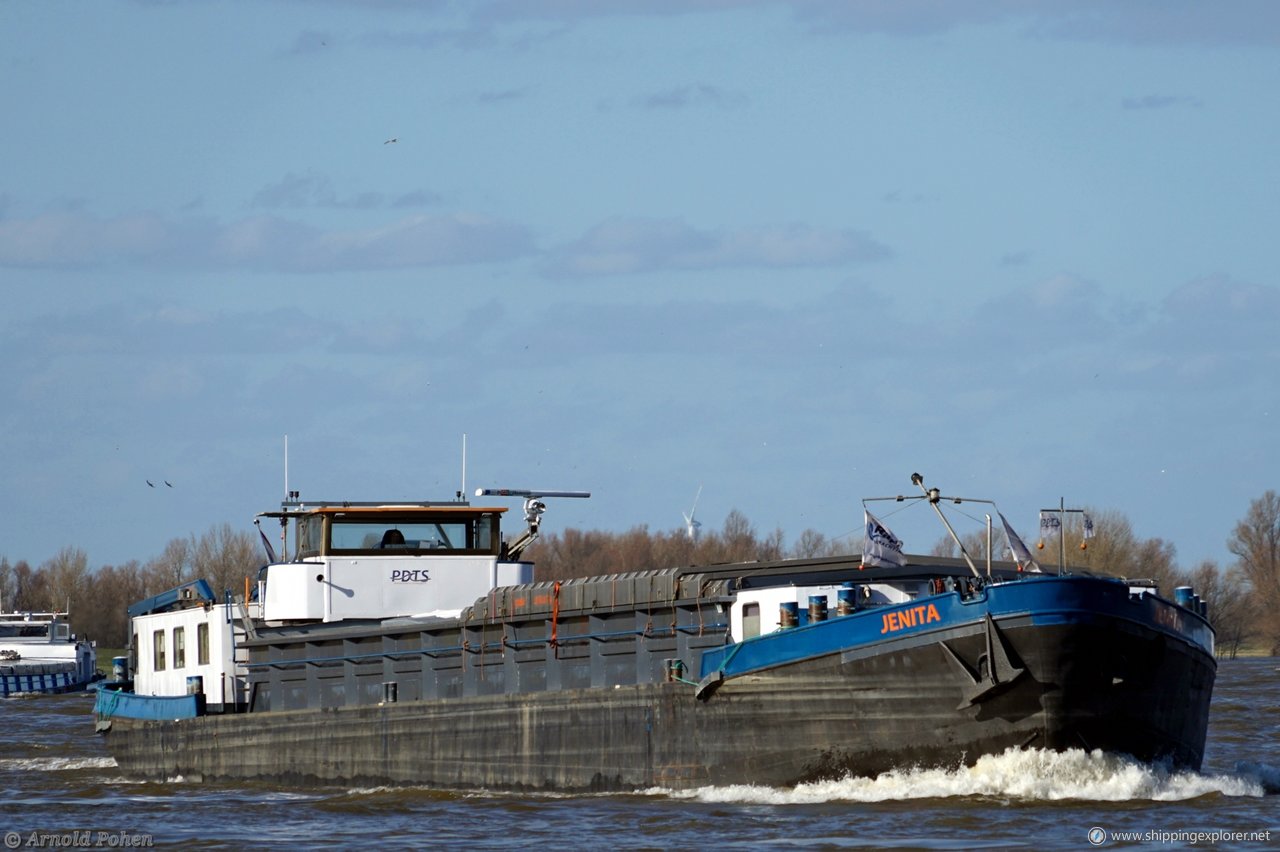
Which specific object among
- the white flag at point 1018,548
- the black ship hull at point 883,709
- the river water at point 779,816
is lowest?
the river water at point 779,816

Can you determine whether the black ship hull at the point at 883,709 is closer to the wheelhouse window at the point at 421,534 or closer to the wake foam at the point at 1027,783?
the wake foam at the point at 1027,783

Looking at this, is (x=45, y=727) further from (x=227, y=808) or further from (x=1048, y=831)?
(x=1048, y=831)

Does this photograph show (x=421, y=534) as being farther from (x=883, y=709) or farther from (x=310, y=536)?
(x=883, y=709)

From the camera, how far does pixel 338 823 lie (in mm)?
27922

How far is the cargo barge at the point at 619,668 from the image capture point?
24.9 meters

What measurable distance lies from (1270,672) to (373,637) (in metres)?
59.2

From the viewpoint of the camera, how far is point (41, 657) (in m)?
81.6

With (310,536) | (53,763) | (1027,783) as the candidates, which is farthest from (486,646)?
(53,763)

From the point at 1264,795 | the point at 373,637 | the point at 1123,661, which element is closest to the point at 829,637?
the point at 1123,661

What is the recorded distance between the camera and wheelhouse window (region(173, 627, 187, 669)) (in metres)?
38.9

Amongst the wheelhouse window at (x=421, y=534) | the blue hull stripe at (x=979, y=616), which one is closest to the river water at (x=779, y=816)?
the blue hull stripe at (x=979, y=616)

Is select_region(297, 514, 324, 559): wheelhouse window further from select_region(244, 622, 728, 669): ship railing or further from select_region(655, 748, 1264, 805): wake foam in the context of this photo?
select_region(655, 748, 1264, 805): wake foam

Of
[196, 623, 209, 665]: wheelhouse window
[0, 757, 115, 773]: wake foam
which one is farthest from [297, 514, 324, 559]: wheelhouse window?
[0, 757, 115, 773]: wake foam

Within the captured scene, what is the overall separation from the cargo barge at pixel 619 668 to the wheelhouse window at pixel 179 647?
0.18ft
